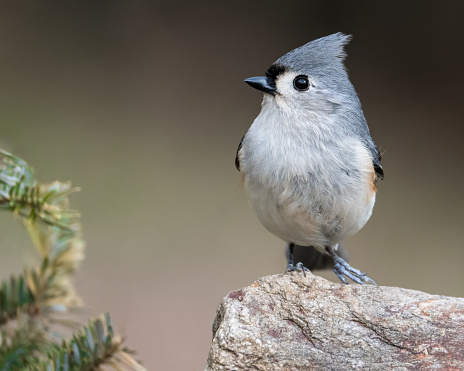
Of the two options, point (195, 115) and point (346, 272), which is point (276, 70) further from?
point (195, 115)

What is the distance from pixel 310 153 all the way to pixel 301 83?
0.75 feet

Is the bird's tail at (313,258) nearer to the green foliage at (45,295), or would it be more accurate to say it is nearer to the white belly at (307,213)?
the white belly at (307,213)

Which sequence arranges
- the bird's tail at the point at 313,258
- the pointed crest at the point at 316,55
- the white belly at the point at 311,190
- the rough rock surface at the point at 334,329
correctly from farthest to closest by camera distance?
the bird's tail at the point at 313,258
the pointed crest at the point at 316,55
the white belly at the point at 311,190
the rough rock surface at the point at 334,329

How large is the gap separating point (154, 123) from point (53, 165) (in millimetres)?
586

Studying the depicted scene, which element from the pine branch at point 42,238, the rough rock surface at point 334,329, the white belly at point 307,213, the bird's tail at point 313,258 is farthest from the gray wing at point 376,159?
the pine branch at point 42,238

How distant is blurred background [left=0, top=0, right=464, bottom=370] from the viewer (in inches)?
117

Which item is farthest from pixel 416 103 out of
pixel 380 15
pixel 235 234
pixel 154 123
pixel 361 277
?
pixel 361 277

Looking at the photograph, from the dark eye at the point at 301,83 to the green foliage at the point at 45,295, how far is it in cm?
74

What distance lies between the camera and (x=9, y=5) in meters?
3.00

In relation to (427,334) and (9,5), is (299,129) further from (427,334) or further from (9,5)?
(9,5)

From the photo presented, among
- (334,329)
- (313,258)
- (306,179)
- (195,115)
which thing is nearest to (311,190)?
(306,179)

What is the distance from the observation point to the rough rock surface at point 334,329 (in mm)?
1031

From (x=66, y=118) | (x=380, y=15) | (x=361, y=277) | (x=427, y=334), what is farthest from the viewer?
(x=66, y=118)

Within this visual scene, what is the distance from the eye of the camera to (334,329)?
3.60ft
